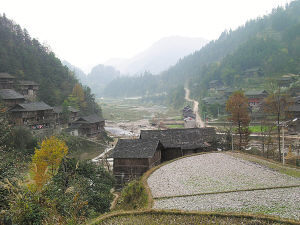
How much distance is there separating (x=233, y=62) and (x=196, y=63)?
44.4 metres

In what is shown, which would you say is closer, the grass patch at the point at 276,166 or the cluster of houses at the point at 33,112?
the grass patch at the point at 276,166

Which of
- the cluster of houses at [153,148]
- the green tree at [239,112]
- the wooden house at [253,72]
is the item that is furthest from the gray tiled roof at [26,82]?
the wooden house at [253,72]

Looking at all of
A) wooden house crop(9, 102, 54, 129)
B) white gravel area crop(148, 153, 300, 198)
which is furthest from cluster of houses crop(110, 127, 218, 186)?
wooden house crop(9, 102, 54, 129)

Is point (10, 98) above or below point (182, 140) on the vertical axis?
above

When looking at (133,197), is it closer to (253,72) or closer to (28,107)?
(28,107)

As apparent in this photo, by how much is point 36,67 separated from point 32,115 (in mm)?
19293

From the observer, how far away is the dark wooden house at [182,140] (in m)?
24.9

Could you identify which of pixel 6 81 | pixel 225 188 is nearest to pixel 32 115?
pixel 6 81

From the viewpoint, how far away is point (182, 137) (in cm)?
2605

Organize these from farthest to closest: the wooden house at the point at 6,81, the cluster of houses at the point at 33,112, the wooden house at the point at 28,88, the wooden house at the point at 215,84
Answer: the wooden house at the point at 215,84 → the wooden house at the point at 28,88 → the wooden house at the point at 6,81 → the cluster of houses at the point at 33,112

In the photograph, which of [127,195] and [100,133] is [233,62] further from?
[127,195]

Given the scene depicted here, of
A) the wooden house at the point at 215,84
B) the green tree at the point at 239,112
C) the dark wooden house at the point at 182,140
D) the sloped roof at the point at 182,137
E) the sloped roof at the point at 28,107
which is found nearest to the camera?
the dark wooden house at the point at 182,140

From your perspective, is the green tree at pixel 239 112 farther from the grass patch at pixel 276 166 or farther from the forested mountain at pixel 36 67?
the forested mountain at pixel 36 67

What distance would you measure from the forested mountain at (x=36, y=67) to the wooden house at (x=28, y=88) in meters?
1.07
